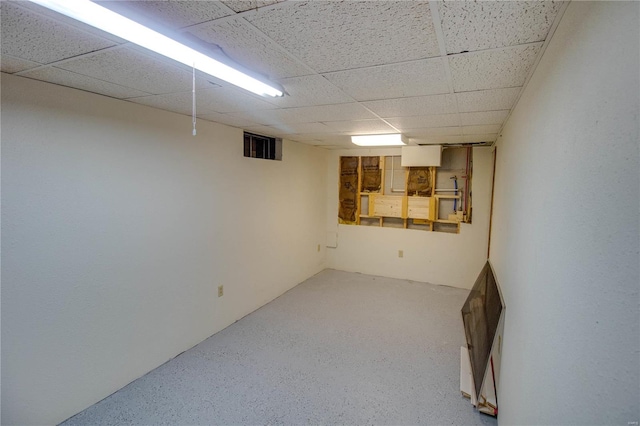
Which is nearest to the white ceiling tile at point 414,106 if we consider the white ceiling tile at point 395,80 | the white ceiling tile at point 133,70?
the white ceiling tile at point 395,80

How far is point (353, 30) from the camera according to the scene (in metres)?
1.11

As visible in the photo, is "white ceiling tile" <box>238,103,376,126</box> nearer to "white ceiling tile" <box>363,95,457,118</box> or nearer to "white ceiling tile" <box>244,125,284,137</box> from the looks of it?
"white ceiling tile" <box>363,95,457,118</box>

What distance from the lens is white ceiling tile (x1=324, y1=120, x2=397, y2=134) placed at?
286 cm

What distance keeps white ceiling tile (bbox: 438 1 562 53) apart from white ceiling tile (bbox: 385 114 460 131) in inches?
53.7

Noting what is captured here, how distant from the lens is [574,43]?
0.88 metres

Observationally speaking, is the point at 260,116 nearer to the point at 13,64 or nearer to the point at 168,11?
the point at 13,64

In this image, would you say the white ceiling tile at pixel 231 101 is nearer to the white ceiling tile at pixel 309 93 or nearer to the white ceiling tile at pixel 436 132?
the white ceiling tile at pixel 309 93

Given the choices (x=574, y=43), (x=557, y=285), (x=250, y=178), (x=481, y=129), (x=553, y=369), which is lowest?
(x=553, y=369)

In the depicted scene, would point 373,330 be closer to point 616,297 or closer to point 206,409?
point 206,409

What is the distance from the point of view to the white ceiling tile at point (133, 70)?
1.43 m

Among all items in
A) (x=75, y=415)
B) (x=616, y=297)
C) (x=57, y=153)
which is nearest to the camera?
(x=616, y=297)

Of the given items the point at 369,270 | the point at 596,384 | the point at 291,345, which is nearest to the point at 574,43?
the point at 596,384

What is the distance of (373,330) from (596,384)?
2908mm

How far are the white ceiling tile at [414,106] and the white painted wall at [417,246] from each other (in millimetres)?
2532
